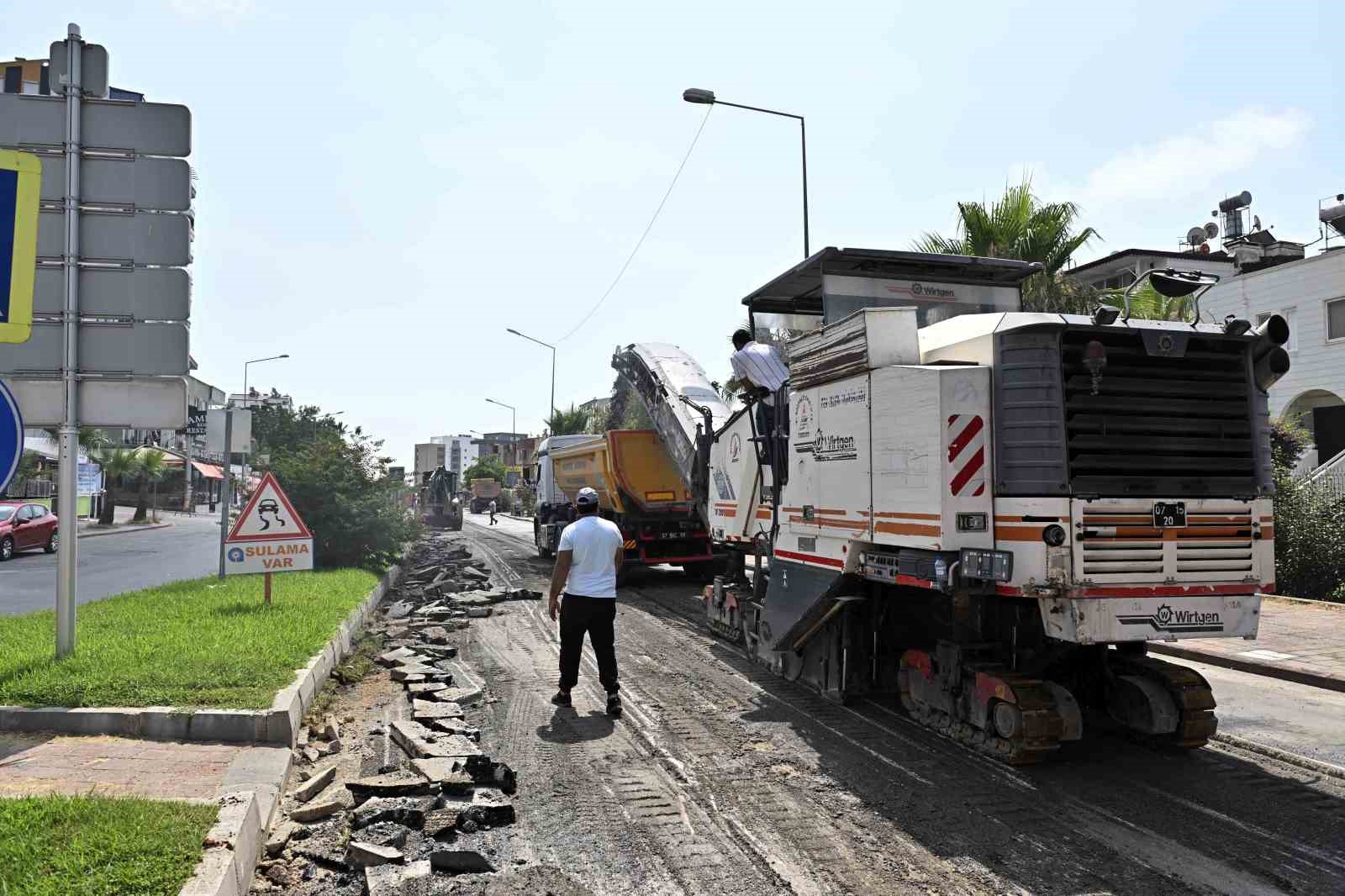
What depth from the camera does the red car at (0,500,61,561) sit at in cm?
2353

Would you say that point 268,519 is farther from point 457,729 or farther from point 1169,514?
point 1169,514

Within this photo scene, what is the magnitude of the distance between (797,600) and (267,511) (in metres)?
6.52

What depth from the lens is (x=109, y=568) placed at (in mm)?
20484

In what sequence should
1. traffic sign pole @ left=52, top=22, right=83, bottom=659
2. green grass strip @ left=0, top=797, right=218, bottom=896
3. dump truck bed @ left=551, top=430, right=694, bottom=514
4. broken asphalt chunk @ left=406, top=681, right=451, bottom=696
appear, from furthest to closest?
dump truck bed @ left=551, top=430, right=694, bottom=514 < broken asphalt chunk @ left=406, top=681, right=451, bottom=696 < traffic sign pole @ left=52, top=22, right=83, bottom=659 < green grass strip @ left=0, top=797, right=218, bottom=896

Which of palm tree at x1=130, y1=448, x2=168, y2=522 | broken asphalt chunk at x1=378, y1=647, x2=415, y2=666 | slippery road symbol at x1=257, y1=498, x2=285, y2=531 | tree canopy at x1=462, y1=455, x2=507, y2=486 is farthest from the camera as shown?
tree canopy at x1=462, y1=455, x2=507, y2=486

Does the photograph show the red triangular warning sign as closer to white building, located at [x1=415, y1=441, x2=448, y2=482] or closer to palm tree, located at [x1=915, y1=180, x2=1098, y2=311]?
palm tree, located at [x1=915, y1=180, x2=1098, y2=311]

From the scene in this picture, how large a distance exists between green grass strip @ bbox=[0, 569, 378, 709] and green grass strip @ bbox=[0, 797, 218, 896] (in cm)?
195

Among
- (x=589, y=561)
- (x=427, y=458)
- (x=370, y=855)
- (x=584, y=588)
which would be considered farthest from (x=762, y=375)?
(x=427, y=458)

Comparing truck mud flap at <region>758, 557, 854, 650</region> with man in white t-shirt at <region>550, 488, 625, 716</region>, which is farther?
man in white t-shirt at <region>550, 488, 625, 716</region>

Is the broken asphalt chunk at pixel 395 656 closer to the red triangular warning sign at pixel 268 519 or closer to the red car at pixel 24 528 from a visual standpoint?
the red triangular warning sign at pixel 268 519

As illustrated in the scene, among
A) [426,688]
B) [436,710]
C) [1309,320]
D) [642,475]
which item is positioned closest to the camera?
[436,710]

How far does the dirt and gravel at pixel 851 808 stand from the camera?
13.9 feet

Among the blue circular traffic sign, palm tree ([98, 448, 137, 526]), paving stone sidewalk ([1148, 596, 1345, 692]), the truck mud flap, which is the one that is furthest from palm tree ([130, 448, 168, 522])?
paving stone sidewalk ([1148, 596, 1345, 692])

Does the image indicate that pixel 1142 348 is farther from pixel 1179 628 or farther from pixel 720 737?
pixel 720 737
